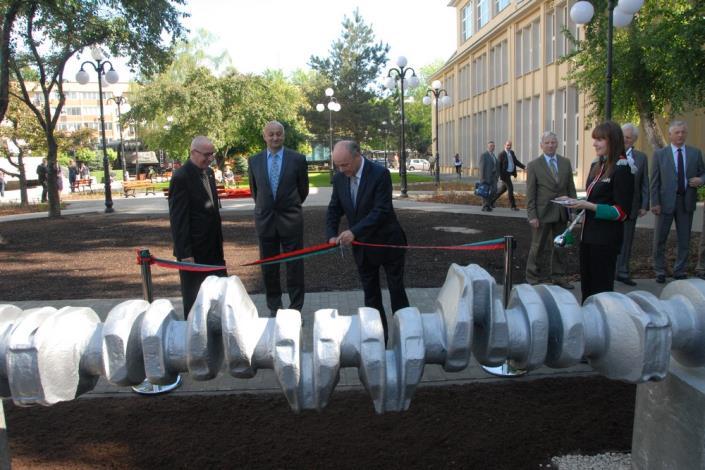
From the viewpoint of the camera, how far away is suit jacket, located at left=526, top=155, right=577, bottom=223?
7211 mm

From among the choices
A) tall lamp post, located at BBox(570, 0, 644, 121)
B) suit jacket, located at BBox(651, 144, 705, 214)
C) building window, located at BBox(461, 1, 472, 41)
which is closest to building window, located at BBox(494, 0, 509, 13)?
building window, located at BBox(461, 1, 472, 41)

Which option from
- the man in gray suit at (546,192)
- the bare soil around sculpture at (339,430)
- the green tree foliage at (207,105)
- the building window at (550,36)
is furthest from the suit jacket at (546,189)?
the green tree foliage at (207,105)

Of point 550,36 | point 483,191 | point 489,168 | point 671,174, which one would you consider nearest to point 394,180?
point 550,36

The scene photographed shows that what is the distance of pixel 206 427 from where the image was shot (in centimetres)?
413

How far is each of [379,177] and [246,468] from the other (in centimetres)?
265

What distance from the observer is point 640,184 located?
26.0 feet

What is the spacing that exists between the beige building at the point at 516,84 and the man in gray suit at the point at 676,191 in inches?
661

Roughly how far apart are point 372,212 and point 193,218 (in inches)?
68.1

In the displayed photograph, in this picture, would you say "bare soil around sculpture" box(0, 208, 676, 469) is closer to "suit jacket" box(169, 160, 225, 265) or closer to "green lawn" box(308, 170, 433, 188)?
"suit jacket" box(169, 160, 225, 265)

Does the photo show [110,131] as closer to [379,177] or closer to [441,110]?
[441,110]

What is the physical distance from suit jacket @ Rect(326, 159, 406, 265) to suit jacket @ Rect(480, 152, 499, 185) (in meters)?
13.3

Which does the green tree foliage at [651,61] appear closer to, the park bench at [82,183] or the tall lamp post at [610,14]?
the tall lamp post at [610,14]

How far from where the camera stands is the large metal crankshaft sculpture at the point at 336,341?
2.42 meters

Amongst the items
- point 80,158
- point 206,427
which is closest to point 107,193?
Result: point 206,427
